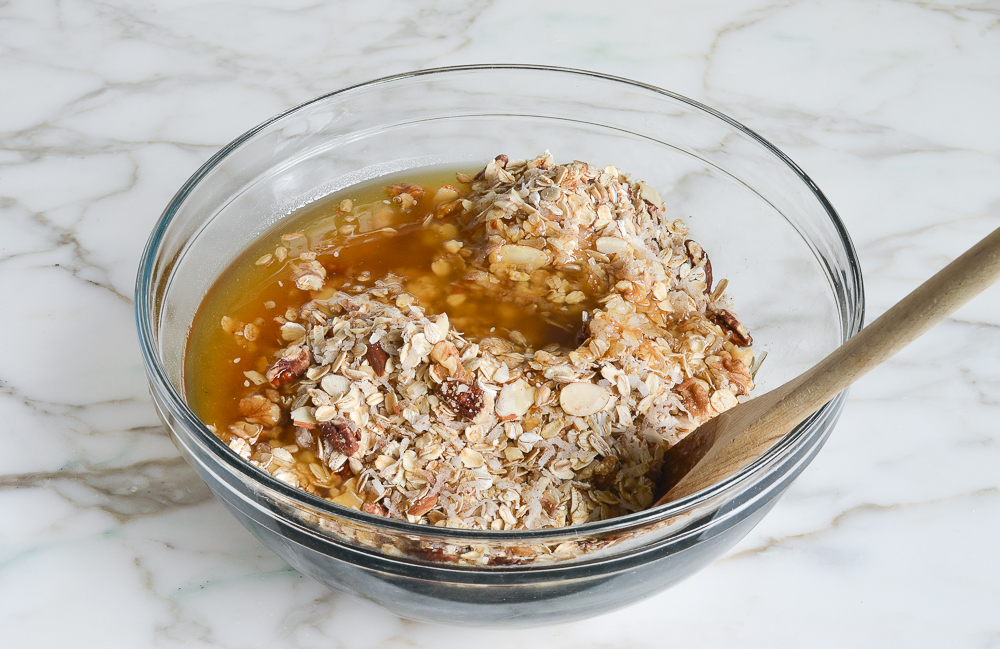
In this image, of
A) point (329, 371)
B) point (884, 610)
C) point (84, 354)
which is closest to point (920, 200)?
point (884, 610)

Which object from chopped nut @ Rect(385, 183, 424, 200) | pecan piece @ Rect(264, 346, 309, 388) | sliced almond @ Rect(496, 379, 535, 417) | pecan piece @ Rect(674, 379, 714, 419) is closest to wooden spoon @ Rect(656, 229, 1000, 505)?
pecan piece @ Rect(674, 379, 714, 419)

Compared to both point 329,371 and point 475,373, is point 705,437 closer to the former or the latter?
point 475,373

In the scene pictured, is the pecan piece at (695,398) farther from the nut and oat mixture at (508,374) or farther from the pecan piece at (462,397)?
the pecan piece at (462,397)

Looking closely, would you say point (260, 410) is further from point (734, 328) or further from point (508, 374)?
point (734, 328)

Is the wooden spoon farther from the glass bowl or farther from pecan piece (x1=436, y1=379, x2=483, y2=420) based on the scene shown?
pecan piece (x1=436, y1=379, x2=483, y2=420)

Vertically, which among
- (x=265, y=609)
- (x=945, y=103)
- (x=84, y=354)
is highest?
(x=945, y=103)

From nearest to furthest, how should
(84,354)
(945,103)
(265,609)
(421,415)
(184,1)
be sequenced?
(421,415)
(265,609)
(84,354)
(945,103)
(184,1)

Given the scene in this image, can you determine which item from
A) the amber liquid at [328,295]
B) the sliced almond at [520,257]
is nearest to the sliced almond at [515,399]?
the amber liquid at [328,295]
